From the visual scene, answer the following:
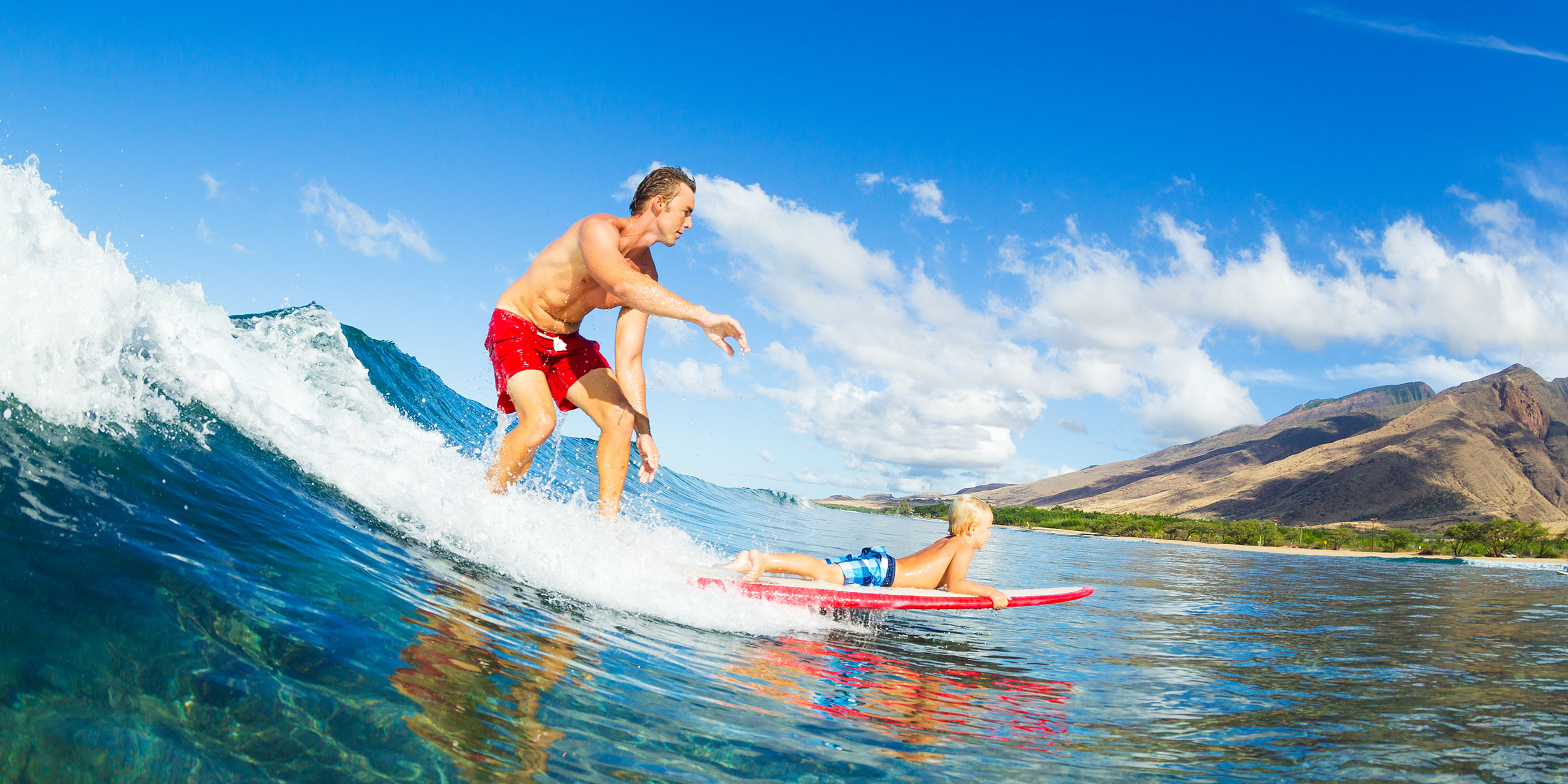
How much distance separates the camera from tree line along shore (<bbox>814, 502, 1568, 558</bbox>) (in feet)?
135

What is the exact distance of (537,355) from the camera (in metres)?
5.42

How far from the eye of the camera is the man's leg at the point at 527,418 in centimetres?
526

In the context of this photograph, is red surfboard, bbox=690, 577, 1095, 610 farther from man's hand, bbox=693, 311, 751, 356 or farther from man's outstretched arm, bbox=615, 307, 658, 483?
man's hand, bbox=693, 311, 751, 356

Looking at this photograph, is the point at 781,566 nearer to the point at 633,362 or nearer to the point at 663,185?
→ the point at 633,362

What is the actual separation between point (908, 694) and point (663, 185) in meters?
3.37

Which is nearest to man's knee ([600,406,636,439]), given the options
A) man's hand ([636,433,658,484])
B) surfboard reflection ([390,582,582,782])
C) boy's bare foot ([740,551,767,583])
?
man's hand ([636,433,658,484])

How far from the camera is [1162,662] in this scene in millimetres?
5992

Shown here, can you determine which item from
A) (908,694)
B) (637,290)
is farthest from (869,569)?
(637,290)

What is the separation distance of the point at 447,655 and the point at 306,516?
263cm

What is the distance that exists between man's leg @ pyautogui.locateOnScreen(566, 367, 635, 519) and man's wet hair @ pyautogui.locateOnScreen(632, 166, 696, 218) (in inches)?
55.3

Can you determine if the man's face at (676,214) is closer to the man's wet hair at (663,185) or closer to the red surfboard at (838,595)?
the man's wet hair at (663,185)

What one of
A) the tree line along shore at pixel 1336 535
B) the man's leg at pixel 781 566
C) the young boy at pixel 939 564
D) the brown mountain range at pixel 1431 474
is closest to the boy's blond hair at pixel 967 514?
the young boy at pixel 939 564

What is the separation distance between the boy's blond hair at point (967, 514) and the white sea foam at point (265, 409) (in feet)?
5.67

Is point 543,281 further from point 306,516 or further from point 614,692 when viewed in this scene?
point 614,692
